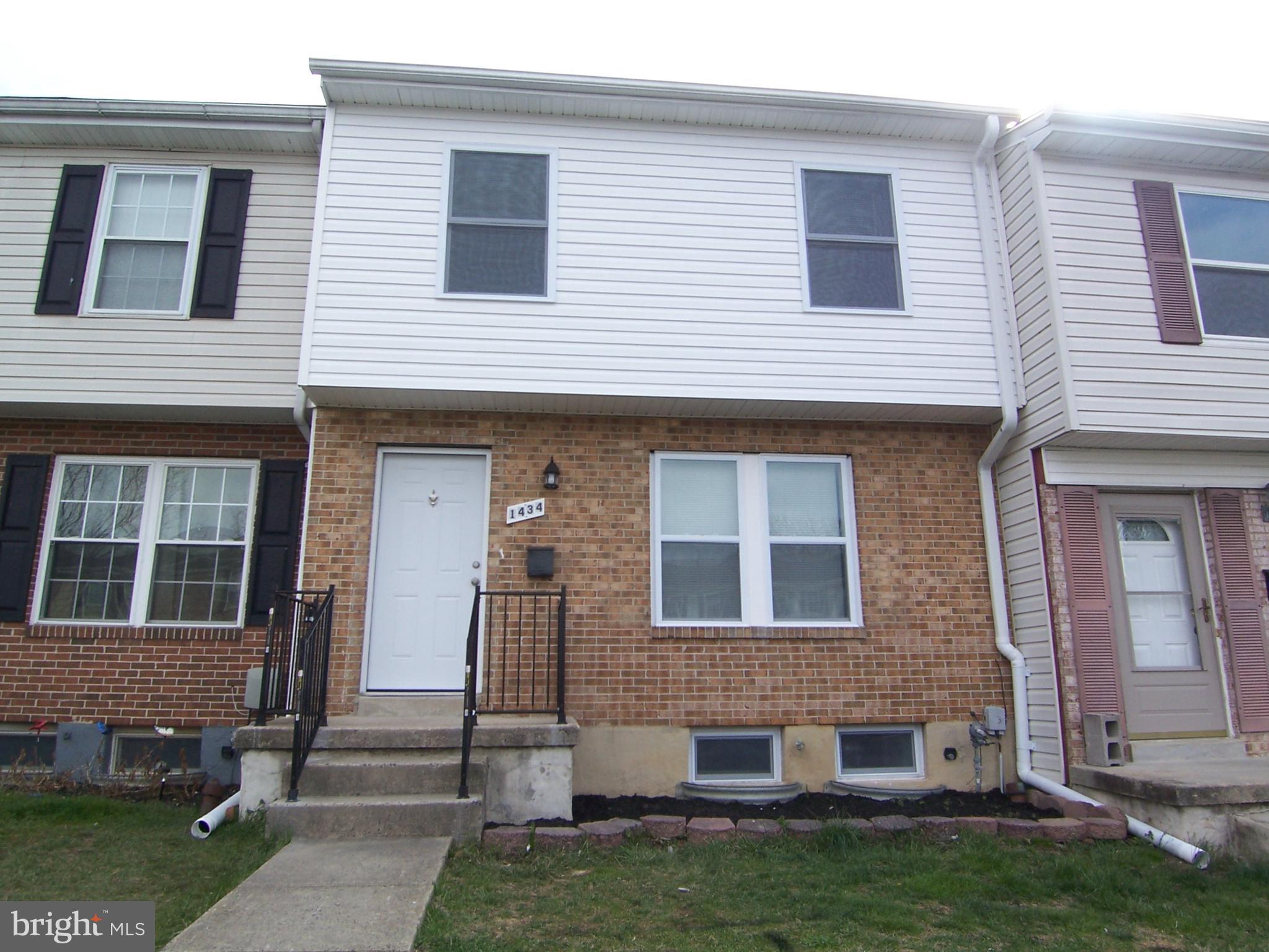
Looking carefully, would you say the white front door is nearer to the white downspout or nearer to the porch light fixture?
the porch light fixture

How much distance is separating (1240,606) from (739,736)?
396cm

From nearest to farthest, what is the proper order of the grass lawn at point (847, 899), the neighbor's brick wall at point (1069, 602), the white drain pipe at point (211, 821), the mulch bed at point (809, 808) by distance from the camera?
the grass lawn at point (847, 899)
the white drain pipe at point (211, 821)
the mulch bed at point (809, 808)
the neighbor's brick wall at point (1069, 602)

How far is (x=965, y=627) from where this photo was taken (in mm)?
6508

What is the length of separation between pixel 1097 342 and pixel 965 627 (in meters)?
2.37

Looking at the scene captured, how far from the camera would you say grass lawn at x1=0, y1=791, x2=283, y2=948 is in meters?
3.86

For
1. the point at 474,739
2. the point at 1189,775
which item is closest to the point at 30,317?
the point at 474,739

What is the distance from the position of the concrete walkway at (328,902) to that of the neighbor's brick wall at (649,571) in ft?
5.94

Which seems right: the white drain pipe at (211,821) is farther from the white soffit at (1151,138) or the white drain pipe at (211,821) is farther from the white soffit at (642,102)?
the white soffit at (1151,138)

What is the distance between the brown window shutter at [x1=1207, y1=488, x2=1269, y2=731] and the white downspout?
5.19 ft

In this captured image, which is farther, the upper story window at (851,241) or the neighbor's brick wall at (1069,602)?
the upper story window at (851,241)

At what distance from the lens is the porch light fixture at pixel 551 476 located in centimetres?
633

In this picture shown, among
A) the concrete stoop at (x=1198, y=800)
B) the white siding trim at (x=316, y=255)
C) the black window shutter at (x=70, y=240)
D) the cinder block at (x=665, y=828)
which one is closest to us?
the cinder block at (x=665, y=828)

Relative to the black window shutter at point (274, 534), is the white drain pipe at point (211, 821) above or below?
below

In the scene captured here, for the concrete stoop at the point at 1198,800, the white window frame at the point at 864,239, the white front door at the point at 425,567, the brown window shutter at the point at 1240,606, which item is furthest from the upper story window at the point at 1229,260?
the white front door at the point at 425,567
